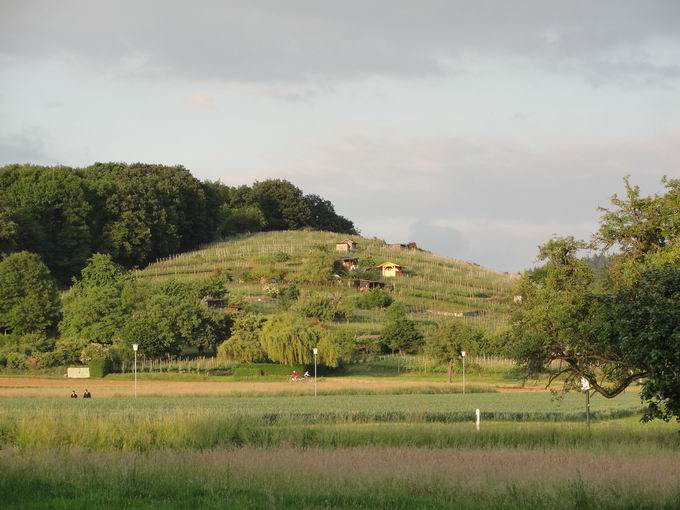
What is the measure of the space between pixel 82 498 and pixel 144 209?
431ft

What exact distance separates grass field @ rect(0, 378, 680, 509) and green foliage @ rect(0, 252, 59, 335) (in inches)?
2572

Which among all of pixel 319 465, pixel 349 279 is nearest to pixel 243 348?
pixel 349 279

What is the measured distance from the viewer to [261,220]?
7598 inches

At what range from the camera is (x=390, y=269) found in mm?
154625

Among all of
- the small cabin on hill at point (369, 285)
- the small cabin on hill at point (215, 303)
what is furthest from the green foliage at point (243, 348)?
the small cabin on hill at point (369, 285)

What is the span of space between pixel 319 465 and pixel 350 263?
129207 millimetres

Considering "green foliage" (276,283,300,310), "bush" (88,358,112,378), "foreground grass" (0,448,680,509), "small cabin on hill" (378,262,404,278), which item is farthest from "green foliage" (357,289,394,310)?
"foreground grass" (0,448,680,509)

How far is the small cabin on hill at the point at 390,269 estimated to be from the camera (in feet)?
502

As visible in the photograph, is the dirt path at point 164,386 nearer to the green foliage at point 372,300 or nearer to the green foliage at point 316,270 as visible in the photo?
the green foliage at point 372,300

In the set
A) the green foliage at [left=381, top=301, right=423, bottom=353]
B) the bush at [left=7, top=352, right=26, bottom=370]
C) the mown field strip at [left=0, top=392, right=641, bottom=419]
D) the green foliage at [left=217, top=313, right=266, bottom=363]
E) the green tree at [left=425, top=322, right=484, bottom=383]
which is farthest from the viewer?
the green foliage at [left=381, top=301, right=423, bottom=353]

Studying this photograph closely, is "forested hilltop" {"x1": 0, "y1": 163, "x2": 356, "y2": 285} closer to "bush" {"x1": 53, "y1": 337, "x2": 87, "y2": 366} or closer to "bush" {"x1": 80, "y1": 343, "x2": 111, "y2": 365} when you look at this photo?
"bush" {"x1": 53, "y1": 337, "x2": 87, "y2": 366}

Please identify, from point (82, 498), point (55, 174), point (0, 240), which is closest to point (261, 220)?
point (55, 174)

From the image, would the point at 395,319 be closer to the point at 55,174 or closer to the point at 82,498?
the point at 55,174

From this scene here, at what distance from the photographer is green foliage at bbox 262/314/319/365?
8681 centimetres
